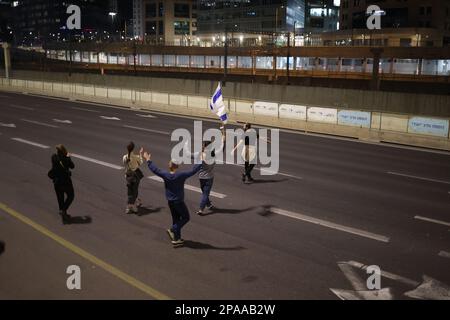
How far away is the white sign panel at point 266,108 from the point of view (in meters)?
27.3

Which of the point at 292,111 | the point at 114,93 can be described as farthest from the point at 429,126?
the point at 114,93

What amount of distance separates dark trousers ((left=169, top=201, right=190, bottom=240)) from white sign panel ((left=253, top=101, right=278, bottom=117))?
18.9 m

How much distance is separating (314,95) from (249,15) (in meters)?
96.5

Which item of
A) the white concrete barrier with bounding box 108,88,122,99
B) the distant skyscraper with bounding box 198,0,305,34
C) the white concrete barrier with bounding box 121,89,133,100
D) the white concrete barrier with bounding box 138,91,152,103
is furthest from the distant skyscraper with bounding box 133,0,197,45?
the white concrete barrier with bounding box 138,91,152,103

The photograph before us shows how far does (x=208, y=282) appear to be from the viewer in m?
7.76

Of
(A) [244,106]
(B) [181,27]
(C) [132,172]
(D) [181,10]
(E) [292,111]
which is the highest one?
(D) [181,10]

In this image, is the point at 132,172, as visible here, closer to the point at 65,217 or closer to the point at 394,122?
the point at 65,217

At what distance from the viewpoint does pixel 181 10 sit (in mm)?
151125

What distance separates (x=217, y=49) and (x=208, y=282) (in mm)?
64764

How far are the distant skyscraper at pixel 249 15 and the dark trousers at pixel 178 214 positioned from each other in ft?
349

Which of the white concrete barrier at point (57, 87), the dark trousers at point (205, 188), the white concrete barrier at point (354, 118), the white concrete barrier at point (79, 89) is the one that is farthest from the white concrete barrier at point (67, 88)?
the dark trousers at point (205, 188)

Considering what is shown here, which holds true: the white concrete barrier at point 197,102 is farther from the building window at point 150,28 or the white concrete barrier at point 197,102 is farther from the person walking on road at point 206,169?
the building window at point 150,28

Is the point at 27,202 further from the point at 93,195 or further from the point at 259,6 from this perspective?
the point at 259,6
